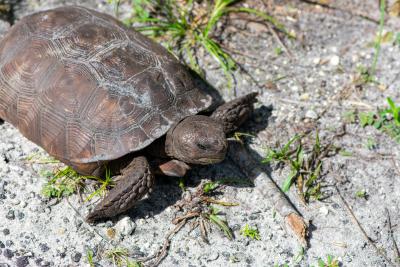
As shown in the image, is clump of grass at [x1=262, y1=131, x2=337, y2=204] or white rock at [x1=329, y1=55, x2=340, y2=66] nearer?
clump of grass at [x1=262, y1=131, x2=337, y2=204]

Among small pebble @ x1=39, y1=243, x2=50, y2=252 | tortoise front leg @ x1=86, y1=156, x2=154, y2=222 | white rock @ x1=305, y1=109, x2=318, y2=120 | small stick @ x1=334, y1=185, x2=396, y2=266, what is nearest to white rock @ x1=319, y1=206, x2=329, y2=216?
small stick @ x1=334, y1=185, x2=396, y2=266

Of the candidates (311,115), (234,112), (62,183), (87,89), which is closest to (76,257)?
(62,183)

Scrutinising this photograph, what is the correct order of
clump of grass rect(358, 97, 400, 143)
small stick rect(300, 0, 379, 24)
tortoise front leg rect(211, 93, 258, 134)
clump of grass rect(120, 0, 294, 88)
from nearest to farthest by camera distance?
tortoise front leg rect(211, 93, 258, 134), clump of grass rect(358, 97, 400, 143), clump of grass rect(120, 0, 294, 88), small stick rect(300, 0, 379, 24)

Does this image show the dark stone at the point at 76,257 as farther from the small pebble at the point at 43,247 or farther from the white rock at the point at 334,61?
the white rock at the point at 334,61

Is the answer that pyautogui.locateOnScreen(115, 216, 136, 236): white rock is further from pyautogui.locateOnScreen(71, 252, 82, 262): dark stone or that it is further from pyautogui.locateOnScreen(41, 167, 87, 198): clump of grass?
pyautogui.locateOnScreen(41, 167, 87, 198): clump of grass

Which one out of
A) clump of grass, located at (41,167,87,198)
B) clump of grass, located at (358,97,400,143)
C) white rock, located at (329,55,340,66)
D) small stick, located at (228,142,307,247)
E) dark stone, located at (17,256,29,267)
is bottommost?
dark stone, located at (17,256,29,267)

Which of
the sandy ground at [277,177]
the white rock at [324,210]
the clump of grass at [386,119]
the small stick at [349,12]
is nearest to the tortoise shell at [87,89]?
the sandy ground at [277,177]

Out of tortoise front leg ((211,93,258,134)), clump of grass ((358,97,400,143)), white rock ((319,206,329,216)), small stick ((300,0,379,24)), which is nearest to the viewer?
white rock ((319,206,329,216))
